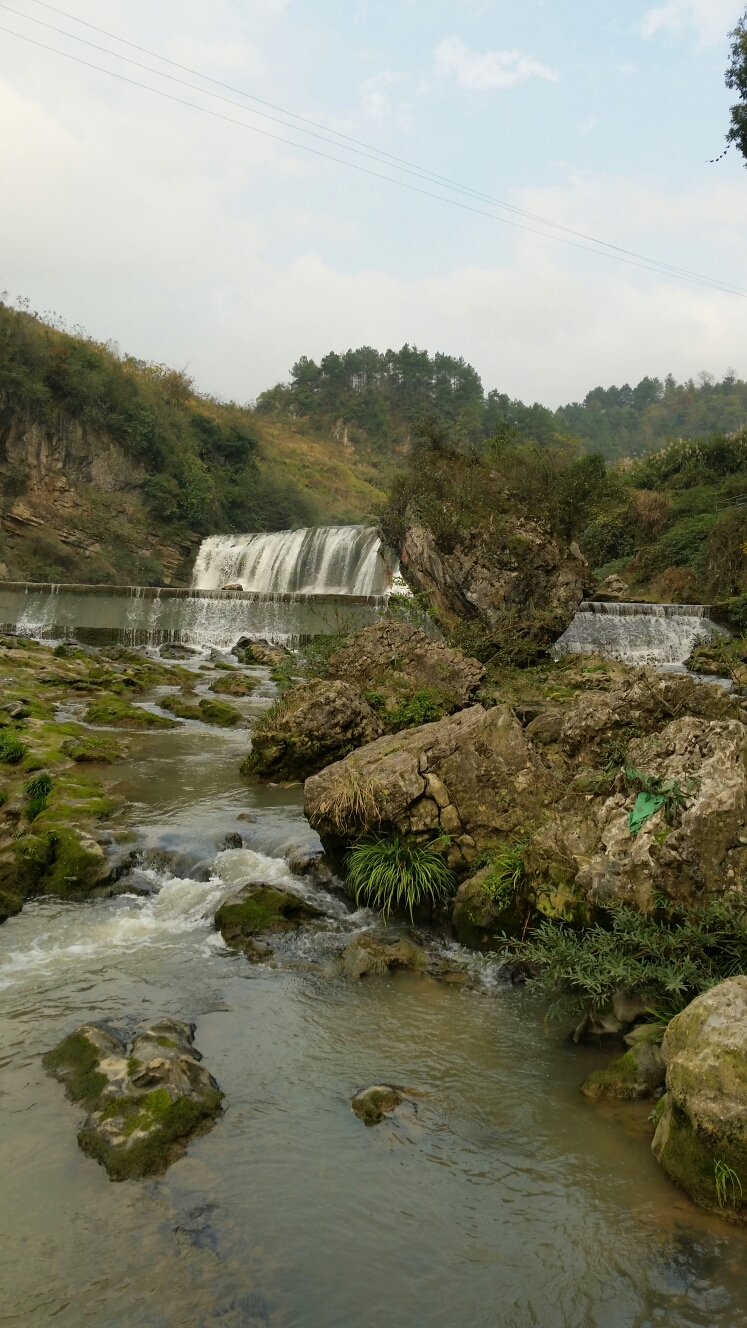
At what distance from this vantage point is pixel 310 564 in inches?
1289

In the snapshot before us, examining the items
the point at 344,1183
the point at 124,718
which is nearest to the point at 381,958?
the point at 344,1183

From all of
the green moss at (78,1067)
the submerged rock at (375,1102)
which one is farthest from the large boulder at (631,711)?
the green moss at (78,1067)

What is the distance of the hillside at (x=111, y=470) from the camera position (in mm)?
35594

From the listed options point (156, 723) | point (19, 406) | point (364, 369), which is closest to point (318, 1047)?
point (156, 723)

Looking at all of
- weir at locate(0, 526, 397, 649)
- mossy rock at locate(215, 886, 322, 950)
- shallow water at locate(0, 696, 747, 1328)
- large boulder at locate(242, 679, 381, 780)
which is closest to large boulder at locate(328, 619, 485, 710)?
large boulder at locate(242, 679, 381, 780)

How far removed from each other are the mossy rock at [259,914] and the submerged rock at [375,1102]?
79.5 inches

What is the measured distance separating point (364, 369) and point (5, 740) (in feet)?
248

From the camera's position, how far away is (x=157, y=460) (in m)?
41.6

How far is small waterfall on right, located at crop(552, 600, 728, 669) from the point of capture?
64.2ft

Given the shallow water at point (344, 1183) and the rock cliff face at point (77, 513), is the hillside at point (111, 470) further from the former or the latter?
the shallow water at point (344, 1183)

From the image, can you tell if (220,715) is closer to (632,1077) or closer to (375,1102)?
(375,1102)

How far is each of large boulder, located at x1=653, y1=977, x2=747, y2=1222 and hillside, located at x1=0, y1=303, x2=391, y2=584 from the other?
32.7 metres

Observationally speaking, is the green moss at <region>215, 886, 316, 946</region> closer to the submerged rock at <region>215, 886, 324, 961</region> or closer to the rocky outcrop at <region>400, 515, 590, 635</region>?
the submerged rock at <region>215, 886, 324, 961</region>

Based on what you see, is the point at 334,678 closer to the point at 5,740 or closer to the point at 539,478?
the point at 5,740
